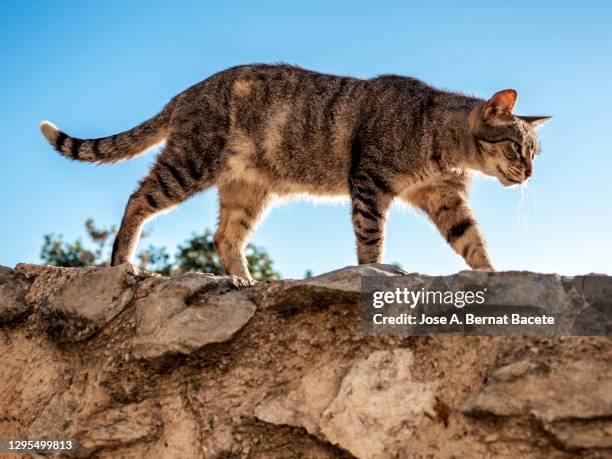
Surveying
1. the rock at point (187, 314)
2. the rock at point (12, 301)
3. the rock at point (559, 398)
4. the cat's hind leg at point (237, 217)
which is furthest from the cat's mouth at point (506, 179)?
the rock at point (12, 301)

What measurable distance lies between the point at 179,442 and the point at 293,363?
73 centimetres

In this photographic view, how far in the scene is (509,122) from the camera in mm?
6066

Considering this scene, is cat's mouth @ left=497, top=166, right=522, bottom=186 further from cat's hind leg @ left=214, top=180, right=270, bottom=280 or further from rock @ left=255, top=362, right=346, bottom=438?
rock @ left=255, top=362, right=346, bottom=438

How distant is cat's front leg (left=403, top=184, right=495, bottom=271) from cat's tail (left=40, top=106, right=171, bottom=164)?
92.7 inches

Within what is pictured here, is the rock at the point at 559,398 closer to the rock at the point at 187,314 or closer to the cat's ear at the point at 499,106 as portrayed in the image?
the rock at the point at 187,314

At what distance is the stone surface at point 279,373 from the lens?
3193 millimetres

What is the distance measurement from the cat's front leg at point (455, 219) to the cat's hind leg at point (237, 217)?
1.36 metres

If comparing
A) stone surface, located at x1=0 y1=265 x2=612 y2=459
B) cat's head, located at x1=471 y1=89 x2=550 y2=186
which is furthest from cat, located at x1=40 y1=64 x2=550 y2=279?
stone surface, located at x1=0 y1=265 x2=612 y2=459

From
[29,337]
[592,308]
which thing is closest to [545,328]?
[592,308]

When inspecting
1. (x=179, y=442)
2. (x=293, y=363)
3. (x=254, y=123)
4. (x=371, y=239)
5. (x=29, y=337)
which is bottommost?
(x=179, y=442)

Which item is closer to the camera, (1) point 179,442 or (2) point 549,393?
(2) point 549,393

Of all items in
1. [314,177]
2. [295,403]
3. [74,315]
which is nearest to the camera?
[295,403]

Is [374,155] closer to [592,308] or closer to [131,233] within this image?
[131,233]

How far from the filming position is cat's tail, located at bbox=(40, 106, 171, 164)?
635 cm
